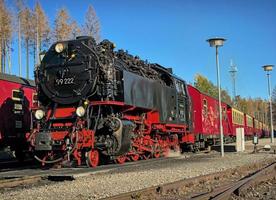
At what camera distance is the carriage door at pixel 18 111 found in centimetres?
1597

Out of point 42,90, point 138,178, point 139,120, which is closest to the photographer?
point 138,178

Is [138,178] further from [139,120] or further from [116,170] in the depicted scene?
[139,120]

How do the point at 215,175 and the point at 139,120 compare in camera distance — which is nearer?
the point at 215,175

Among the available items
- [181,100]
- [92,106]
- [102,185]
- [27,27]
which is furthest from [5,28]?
A: [102,185]

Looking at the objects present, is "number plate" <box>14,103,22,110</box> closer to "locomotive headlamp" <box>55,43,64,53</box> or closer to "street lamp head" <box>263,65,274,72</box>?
"locomotive headlamp" <box>55,43,64,53</box>

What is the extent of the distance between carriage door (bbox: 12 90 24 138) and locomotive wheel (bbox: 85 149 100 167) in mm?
4062

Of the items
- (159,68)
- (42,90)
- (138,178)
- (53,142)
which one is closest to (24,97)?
(42,90)

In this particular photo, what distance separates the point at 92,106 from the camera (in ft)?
43.4

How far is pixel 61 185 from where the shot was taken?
910 centimetres

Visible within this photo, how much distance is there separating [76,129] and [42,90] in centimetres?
232

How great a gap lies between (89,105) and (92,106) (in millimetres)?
217

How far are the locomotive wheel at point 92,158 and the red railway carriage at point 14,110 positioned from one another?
3914 millimetres

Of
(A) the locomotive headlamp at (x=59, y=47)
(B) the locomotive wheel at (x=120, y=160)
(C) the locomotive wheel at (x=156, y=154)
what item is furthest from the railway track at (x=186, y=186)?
(C) the locomotive wheel at (x=156, y=154)

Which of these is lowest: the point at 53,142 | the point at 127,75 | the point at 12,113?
the point at 53,142
